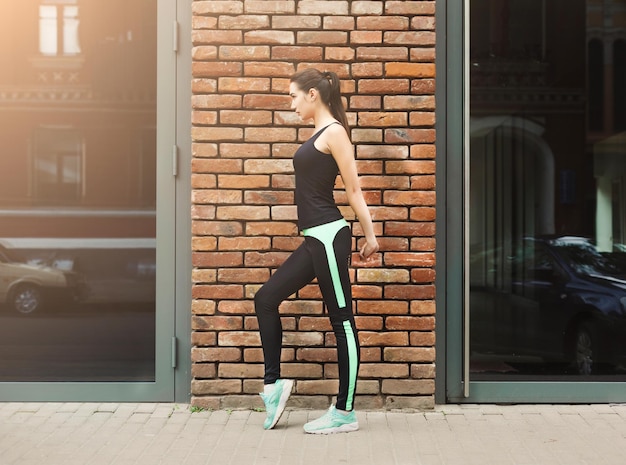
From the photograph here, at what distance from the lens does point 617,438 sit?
543 cm

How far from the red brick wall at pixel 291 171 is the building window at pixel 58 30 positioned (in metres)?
0.83

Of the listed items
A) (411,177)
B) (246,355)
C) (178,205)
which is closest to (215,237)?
(178,205)

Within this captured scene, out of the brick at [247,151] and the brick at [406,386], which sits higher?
the brick at [247,151]

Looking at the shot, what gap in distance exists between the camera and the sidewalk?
4.99 metres

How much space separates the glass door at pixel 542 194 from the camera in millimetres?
6270

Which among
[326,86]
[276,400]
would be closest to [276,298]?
[276,400]

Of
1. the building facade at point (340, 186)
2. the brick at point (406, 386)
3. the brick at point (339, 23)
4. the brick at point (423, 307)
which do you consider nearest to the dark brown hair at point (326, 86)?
the brick at point (339, 23)

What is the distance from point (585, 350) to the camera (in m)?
6.37

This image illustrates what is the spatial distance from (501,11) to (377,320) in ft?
6.88

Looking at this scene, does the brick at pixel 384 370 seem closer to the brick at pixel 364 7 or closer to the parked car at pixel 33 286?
the parked car at pixel 33 286

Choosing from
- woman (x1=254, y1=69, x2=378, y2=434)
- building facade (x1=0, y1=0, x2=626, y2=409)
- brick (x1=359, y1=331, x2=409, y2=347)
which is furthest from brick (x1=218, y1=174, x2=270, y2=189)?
brick (x1=359, y1=331, x2=409, y2=347)

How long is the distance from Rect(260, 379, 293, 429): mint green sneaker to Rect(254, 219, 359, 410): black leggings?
→ 0.05 m

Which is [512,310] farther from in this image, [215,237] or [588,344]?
[215,237]

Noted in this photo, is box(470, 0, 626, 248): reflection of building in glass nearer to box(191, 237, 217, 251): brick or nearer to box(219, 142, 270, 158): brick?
box(219, 142, 270, 158): brick
